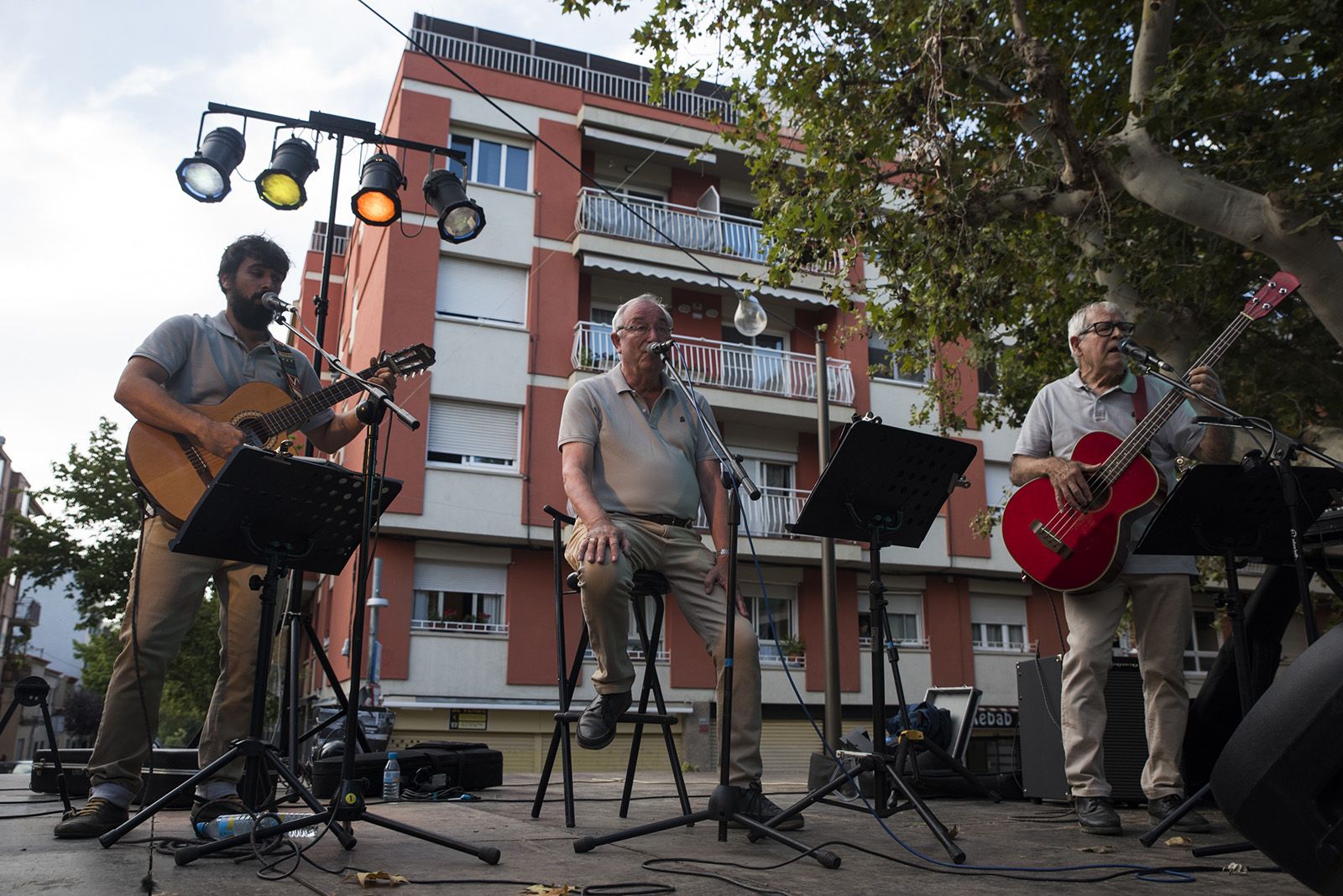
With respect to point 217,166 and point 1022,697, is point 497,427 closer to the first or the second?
point 217,166

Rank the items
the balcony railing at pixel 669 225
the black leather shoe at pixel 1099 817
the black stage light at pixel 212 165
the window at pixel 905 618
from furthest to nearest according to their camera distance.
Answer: the window at pixel 905 618
the balcony railing at pixel 669 225
the black stage light at pixel 212 165
the black leather shoe at pixel 1099 817

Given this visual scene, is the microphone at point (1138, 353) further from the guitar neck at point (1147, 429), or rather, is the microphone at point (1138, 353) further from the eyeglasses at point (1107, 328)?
the eyeglasses at point (1107, 328)

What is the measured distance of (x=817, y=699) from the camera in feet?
62.2

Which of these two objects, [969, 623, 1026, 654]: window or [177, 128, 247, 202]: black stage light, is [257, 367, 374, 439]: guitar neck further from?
[969, 623, 1026, 654]: window

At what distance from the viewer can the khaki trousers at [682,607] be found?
355cm

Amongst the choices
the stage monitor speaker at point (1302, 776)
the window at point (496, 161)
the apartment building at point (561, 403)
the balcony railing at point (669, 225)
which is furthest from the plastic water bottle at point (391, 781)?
the window at point (496, 161)

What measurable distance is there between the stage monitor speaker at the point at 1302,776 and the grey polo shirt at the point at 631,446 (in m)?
2.40

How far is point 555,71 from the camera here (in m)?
20.5

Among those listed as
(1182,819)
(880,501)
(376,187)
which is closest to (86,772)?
(880,501)

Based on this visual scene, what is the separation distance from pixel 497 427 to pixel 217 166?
11.3 m

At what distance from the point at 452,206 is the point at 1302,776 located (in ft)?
22.1

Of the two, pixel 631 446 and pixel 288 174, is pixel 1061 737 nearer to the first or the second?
pixel 631 446

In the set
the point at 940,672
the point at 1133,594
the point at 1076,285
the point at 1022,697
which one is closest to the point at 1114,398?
the point at 1133,594

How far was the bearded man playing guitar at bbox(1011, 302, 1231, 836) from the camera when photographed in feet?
12.7
